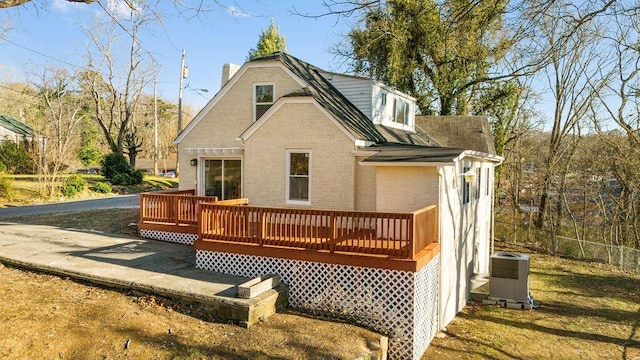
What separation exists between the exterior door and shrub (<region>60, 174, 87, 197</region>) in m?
16.5

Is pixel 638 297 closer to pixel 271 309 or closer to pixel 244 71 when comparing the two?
pixel 271 309

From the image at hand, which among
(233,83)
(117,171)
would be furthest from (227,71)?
(117,171)

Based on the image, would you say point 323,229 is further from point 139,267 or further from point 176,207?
point 176,207

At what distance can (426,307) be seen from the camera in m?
9.29

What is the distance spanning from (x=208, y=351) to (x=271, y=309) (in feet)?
6.56

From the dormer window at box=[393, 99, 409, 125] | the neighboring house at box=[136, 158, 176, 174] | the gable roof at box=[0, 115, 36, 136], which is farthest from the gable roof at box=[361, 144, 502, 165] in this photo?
the neighboring house at box=[136, 158, 176, 174]

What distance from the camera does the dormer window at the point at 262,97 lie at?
14.6 metres

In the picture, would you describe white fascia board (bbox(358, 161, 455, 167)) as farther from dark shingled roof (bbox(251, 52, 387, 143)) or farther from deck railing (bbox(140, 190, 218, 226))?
deck railing (bbox(140, 190, 218, 226))

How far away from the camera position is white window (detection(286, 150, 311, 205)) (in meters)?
13.1

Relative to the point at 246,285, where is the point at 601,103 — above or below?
above

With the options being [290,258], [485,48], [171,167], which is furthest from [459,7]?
[171,167]

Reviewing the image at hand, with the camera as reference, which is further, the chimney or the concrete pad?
the chimney

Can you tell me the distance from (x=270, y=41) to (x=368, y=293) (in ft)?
99.0

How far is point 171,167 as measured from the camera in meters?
66.0
